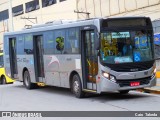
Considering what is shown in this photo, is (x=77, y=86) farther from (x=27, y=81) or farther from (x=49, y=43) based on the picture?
(x=27, y=81)

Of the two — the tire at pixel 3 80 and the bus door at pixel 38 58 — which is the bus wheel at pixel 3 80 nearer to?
the tire at pixel 3 80

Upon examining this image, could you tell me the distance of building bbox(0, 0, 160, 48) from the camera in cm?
3595

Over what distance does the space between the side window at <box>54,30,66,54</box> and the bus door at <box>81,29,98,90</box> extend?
66.3 inches

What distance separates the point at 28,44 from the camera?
64.4 feet

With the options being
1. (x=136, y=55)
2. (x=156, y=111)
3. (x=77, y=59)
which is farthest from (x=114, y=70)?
(x=156, y=111)

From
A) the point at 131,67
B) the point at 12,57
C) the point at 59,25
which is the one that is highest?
the point at 59,25

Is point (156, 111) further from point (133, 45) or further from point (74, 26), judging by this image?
point (74, 26)

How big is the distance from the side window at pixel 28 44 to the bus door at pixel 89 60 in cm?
534

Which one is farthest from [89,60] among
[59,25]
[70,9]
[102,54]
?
[70,9]

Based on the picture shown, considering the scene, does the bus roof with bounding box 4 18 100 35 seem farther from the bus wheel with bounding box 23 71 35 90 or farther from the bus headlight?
the bus wheel with bounding box 23 71 35 90

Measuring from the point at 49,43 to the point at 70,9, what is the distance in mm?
33096

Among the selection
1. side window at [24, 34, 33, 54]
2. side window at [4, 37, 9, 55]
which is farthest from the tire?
side window at [24, 34, 33, 54]

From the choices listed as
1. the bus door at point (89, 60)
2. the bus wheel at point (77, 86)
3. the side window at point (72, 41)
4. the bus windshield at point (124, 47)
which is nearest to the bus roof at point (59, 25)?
the side window at point (72, 41)

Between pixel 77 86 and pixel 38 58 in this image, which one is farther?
pixel 38 58
